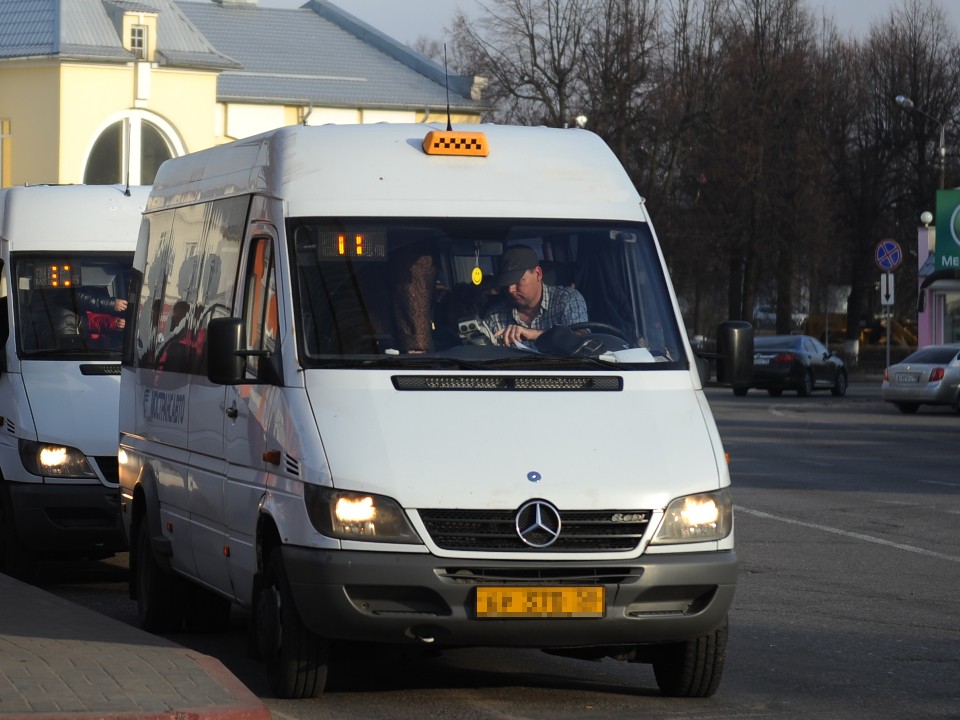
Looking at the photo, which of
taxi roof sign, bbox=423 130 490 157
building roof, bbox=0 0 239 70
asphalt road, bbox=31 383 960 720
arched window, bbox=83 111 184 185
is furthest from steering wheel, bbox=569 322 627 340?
building roof, bbox=0 0 239 70

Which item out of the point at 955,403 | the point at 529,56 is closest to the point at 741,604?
the point at 955,403

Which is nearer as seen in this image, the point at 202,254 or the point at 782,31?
the point at 202,254

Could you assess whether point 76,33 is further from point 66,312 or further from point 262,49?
point 66,312

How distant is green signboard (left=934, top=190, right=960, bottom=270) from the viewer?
51.2 metres

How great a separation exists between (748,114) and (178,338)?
57.0 meters

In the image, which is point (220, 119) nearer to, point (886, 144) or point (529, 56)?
point (529, 56)

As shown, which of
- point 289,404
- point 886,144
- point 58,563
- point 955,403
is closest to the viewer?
point 289,404

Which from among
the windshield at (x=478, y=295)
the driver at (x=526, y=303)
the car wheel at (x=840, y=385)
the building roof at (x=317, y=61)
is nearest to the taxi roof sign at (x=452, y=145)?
the windshield at (x=478, y=295)

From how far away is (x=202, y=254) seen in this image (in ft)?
30.7

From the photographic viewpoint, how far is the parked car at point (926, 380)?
36.6 meters

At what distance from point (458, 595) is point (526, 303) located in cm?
154

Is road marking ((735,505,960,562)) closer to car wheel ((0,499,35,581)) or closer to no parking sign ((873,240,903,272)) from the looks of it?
car wheel ((0,499,35,581))

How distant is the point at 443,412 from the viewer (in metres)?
7.51

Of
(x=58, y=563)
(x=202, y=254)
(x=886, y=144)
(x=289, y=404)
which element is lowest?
(x=58, y=563)
